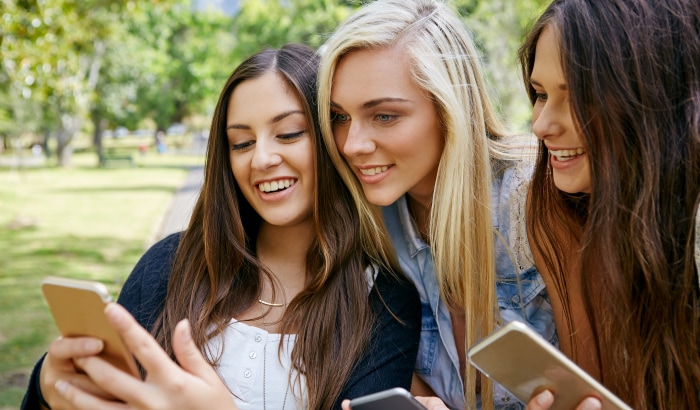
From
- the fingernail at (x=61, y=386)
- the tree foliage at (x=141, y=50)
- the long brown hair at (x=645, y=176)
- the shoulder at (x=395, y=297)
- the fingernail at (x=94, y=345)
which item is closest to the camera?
the fingernail at (x=94, y=345)

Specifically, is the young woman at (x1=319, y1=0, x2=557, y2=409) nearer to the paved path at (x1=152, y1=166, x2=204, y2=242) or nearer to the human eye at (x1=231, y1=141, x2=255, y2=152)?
the human eye at (x1=231, y1=141, x2=255, y2=152)

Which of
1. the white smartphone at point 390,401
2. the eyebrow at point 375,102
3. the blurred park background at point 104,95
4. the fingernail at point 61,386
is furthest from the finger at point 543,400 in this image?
the blurred park background at point 104,95

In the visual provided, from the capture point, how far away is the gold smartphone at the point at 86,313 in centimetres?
162

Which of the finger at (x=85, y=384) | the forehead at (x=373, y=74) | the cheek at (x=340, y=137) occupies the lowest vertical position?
the finger at (x=85, y=384)

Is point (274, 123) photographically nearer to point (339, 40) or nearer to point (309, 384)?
point (339, 40)

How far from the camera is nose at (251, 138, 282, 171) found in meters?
2.79

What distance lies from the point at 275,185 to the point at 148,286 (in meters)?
0.64

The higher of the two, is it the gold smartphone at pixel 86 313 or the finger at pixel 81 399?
the gold smartphone at pixel 86 313

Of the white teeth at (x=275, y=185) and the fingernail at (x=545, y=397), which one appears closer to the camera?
the fingernail at (x=545, y=397)

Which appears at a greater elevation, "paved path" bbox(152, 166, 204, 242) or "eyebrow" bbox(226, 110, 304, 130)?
"eyebrow" bbox(226, 110, 304, 130)

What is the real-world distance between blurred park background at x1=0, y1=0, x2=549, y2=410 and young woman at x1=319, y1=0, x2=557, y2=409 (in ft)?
1.58

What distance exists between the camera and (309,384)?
2641 millimetres

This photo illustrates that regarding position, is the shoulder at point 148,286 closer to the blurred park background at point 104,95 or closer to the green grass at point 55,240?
the blurred park background at point 104,95

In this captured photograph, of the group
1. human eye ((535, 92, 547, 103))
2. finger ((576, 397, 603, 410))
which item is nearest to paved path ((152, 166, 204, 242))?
human eye ((535, 92, 547, 103))
